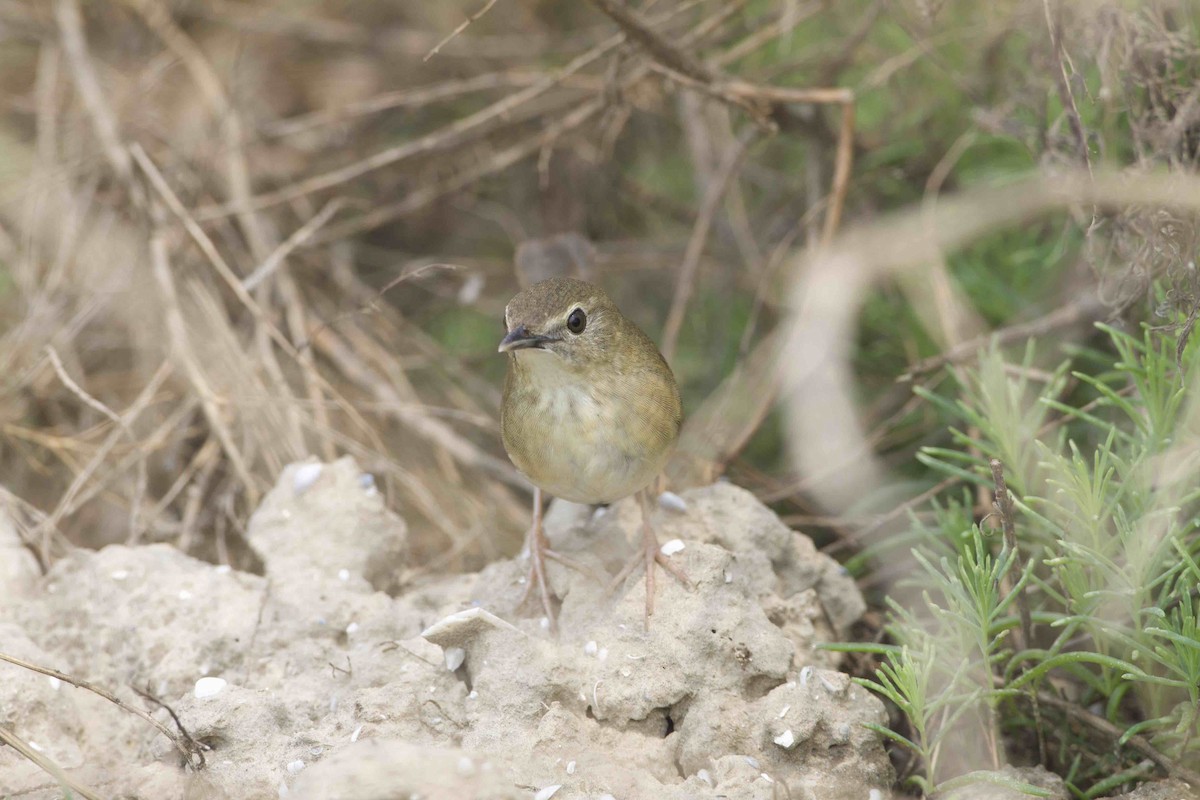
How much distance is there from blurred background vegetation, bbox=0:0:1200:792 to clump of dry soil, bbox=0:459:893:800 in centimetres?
39

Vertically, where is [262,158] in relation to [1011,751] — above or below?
above

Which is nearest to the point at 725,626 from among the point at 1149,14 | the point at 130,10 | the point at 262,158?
the point at 1149,14

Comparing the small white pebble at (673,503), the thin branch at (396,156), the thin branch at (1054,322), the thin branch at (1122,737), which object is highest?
the thin branch at (396,156)

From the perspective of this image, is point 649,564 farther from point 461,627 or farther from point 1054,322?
point 1054,322

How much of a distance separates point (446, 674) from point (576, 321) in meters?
1.00

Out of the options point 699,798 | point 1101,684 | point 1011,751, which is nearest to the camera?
point 699,798

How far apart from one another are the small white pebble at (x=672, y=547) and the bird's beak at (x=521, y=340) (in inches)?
24.5

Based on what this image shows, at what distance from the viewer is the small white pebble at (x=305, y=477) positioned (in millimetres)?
3506

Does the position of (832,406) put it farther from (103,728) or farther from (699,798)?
(103,728)

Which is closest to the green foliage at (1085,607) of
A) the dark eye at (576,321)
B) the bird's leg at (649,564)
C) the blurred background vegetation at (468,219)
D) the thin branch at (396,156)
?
the blurred background vegetation at (468,219)

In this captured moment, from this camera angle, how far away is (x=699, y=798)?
251 cm

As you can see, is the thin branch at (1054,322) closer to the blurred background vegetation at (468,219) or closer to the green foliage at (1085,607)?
the blurred background vegetation at (468,219)

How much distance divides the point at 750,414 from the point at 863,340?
802 mm

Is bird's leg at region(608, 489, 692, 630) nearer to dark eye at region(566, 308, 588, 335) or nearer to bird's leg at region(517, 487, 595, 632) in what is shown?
bird's leg at region(517, 487, 595, 632)
